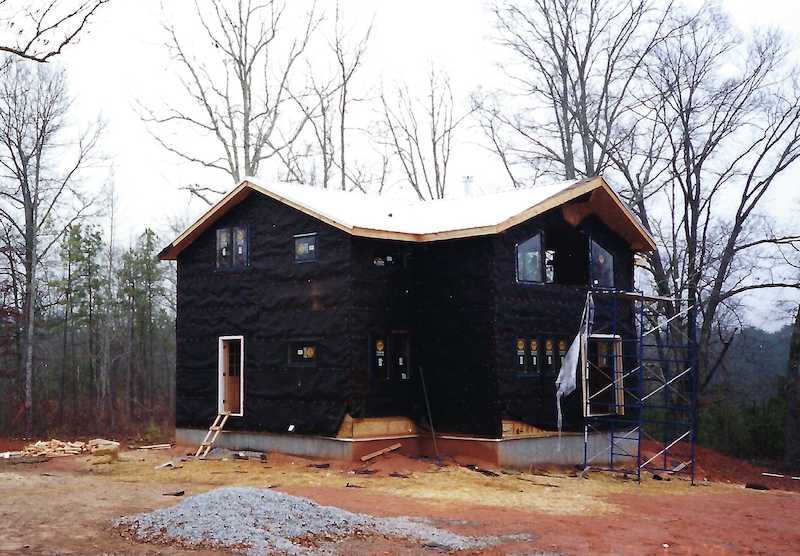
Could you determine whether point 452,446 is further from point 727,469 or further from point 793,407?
point 793,407

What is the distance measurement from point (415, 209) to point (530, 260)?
3.93 m

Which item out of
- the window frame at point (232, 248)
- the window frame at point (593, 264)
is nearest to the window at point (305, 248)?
the window frame at point (232, 248)

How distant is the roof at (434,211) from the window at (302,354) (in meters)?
2.67

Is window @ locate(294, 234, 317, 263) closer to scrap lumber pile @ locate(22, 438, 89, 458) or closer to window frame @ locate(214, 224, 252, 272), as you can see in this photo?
window frame @ locate(214, 224, 252, 272)

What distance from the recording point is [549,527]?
37.5ft

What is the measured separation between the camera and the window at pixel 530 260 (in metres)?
18.0

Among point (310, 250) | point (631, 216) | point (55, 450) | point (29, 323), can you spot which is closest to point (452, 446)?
point (310, 250)

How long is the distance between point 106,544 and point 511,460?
30.6ft

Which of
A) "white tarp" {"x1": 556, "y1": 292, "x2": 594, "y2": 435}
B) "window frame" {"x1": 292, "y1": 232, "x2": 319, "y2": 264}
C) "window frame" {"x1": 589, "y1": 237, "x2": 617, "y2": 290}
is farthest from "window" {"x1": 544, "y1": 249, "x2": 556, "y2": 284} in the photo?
A: "window frame" {"x1": 292, "y1": 232, "x2": 319, "y2": 264}

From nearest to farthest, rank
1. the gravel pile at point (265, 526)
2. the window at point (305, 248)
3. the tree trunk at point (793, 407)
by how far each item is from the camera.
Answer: the gravel pile at point (265, 526)
the window at point (305, 248)
the tree trunk at point (793, 407)

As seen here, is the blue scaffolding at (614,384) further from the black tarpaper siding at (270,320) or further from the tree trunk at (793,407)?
the tree trunk at (793,407)

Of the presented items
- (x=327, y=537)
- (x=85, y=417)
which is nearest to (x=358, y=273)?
(x=327, y=537)

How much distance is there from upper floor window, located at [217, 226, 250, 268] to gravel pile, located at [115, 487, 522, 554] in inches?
348

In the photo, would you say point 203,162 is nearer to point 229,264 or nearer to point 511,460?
point 229,264
